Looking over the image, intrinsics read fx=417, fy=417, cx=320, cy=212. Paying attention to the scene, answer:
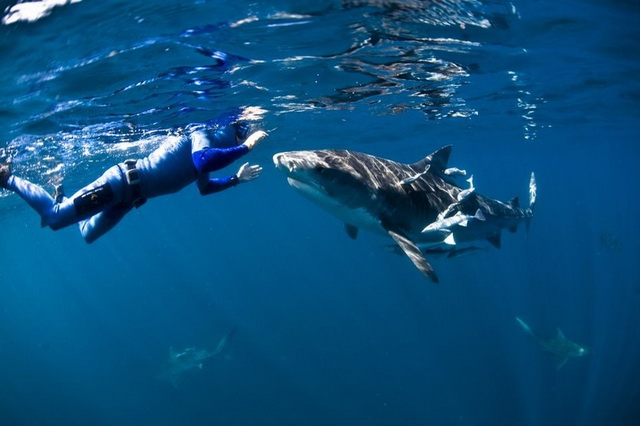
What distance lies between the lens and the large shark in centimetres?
600

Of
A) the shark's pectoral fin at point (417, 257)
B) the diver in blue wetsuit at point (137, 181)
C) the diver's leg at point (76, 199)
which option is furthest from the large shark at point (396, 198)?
the diver's leg at point (76, 199)

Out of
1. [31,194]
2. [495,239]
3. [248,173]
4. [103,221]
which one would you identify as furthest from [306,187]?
[495,239]

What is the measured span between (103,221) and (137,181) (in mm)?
1420

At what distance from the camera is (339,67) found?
12.2m

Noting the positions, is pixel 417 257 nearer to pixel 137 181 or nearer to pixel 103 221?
pixel 137 181

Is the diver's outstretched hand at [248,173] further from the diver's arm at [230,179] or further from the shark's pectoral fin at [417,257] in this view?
the shark's pectoral fin at [417,257]

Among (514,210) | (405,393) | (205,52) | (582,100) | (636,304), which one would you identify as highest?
(205,52)

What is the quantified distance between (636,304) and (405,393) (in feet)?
54.1

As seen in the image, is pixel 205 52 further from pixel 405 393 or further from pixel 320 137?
pixel 405 393

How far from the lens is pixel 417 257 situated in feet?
18.7

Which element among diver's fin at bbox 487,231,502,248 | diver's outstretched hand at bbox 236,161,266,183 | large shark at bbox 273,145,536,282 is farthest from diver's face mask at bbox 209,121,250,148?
diver's fin at bbox 487,231,502,248

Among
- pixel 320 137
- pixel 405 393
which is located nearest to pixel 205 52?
pixel 320 137

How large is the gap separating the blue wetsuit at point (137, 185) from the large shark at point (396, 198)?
4.95 ft

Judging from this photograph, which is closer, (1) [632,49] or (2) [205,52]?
(2) [205,52]
